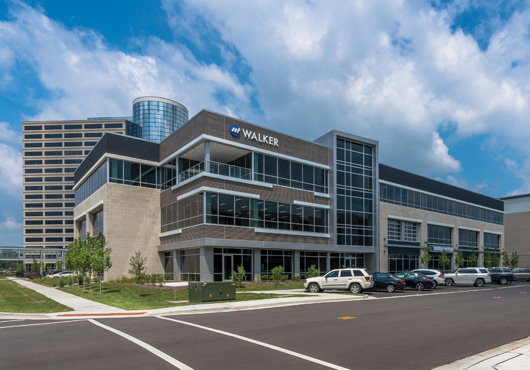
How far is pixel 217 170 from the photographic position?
114 ft

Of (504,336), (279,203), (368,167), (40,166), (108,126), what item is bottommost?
(504,336)

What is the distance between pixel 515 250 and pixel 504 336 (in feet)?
263

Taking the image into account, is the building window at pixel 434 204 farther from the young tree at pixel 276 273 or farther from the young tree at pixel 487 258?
the young tree at pixel 276 273

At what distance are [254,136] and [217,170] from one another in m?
4.96

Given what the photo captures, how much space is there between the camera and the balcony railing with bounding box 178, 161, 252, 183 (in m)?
34.5

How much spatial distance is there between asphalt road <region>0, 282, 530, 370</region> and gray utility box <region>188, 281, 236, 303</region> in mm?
3935

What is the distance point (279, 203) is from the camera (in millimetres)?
38656

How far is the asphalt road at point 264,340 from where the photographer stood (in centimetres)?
833

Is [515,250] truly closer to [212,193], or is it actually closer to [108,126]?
[212,193]

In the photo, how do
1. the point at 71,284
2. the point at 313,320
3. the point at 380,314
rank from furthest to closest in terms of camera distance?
1. the point at 71,284
2. the point at 380,314
3. the point at 313,320

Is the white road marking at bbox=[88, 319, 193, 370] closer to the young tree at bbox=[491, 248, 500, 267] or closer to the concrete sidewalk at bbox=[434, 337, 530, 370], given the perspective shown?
the concrete sidewalk at bbox=[434, 337, 530, 370]

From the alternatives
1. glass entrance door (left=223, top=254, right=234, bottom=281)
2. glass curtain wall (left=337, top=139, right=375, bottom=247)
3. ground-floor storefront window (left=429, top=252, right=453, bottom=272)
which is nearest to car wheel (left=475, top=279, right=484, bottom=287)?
glass curtain wall (left=337, top=139, right=375, bottom=247)

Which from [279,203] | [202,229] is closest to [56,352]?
[202,229]

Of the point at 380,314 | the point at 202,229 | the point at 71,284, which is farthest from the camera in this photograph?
the point at 71,284
